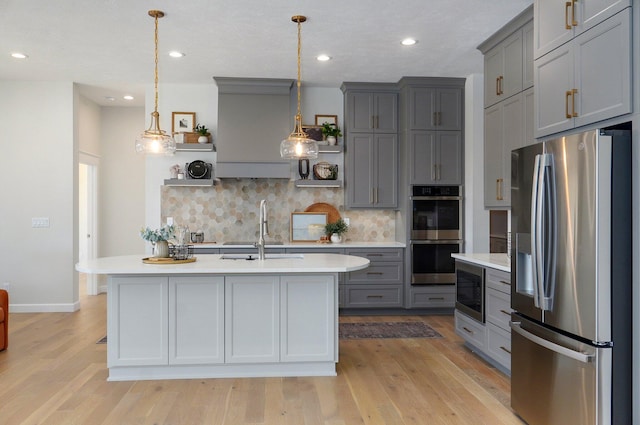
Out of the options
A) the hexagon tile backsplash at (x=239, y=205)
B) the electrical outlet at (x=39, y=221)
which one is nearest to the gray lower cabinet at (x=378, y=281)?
the hexagon tile backsplash at (x=239, y=205)

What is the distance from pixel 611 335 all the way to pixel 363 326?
3217 millimetres

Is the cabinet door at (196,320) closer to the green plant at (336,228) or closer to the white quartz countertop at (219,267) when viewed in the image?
the white quartz countertop at (219,267)

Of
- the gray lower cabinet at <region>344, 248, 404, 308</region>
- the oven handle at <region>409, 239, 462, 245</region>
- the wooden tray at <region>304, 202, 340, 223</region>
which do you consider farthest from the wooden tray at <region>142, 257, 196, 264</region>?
the oven handle at <region>409, 239, 462, 245</region>

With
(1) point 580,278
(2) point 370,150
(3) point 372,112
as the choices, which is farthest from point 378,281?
(1) point 580,278

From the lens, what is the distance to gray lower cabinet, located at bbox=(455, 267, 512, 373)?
3422 mm

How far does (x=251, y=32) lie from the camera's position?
415 cm

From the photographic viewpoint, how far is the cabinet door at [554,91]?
2570 mm

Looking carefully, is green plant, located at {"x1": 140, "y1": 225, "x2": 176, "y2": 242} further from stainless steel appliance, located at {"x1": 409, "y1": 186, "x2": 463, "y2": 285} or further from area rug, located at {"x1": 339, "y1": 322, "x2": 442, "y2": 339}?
stainless steel appliance, located at {"x1": 409, "y1": 186, "x2": 463, "y2": 285}

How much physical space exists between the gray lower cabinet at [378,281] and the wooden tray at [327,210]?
0.65m

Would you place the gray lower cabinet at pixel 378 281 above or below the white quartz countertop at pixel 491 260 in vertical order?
below

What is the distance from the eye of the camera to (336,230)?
19.1 ft

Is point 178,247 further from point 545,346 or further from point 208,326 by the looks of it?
point 545,346

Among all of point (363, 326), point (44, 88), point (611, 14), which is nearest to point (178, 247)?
point (363, 326)

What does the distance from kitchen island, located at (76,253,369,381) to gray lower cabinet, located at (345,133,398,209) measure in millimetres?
2335
